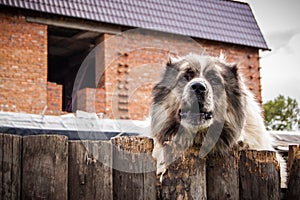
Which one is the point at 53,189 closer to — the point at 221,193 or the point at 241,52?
the point at 221,193

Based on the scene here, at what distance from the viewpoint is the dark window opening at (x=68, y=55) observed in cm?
1587

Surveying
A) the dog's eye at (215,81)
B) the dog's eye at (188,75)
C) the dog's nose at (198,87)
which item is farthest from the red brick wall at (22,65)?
the dog's nose at (198,87)

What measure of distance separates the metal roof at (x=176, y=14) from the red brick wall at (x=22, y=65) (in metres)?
0.67

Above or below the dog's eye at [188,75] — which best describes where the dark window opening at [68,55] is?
above

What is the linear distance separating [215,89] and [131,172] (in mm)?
1704

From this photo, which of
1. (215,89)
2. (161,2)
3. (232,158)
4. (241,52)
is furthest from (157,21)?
(232,158)

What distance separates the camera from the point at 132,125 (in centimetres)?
953

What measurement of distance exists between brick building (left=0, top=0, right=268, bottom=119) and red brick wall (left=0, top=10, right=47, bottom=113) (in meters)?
0.03

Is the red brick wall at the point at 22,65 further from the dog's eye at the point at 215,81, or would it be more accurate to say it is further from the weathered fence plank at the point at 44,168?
the weathered fence plank at the point at 44,168

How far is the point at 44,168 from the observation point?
252 cm

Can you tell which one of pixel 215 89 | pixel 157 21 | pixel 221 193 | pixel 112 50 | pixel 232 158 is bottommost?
pixel 221 193

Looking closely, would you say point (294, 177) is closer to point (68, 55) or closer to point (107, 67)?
point (107, 67)

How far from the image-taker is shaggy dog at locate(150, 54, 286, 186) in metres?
3.87

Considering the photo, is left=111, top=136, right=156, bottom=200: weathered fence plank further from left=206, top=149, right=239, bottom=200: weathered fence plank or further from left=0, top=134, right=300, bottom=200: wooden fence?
left=206, top=149, right=239, bottom=200: weathered fence plank
